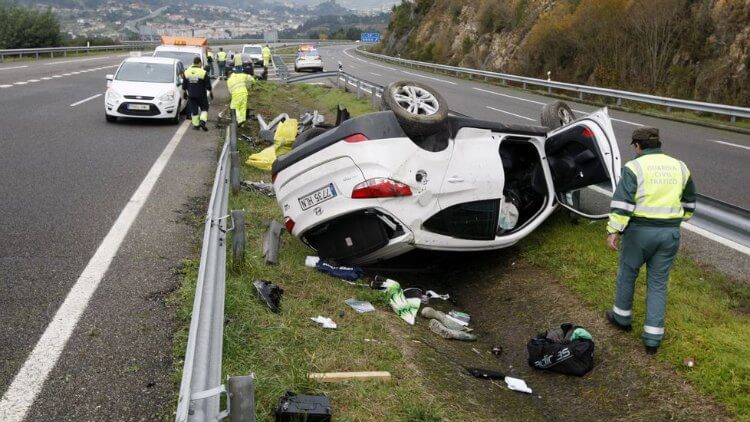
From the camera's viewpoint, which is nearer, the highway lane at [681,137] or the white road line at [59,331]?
the white road line at [59,331]

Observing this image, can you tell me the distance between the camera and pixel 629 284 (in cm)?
515

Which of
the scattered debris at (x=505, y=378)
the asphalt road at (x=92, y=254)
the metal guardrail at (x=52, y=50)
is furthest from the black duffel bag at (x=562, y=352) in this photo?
the metal guardrail at (x=52, y=50)

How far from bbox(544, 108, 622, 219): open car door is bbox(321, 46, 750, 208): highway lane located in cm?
305

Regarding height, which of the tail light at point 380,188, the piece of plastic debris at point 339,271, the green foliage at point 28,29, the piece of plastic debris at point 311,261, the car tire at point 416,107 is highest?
the green foliage at point 28,29

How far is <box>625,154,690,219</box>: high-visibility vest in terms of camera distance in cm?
486

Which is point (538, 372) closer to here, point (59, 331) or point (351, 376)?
point (351, 376)

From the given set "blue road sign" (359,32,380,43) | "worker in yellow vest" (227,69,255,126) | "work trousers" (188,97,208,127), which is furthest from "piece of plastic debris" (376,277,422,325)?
"blue road sign" (359,32,380,43)

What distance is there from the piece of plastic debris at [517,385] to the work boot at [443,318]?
944mm

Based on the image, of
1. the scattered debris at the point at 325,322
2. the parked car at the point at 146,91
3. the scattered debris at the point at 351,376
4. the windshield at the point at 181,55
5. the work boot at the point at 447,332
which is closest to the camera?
the scattered debris at the point at 351,376

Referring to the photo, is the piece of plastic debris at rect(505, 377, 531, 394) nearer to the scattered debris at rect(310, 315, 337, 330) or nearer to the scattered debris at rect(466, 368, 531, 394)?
the scattered debris at rect(466, 368, 531, 394)

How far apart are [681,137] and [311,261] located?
1122 centimetres

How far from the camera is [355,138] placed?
19.8ft

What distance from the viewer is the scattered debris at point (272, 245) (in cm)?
636

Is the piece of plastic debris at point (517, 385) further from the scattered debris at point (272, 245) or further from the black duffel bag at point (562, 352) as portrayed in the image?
the scattered debris at point (272, 245)
